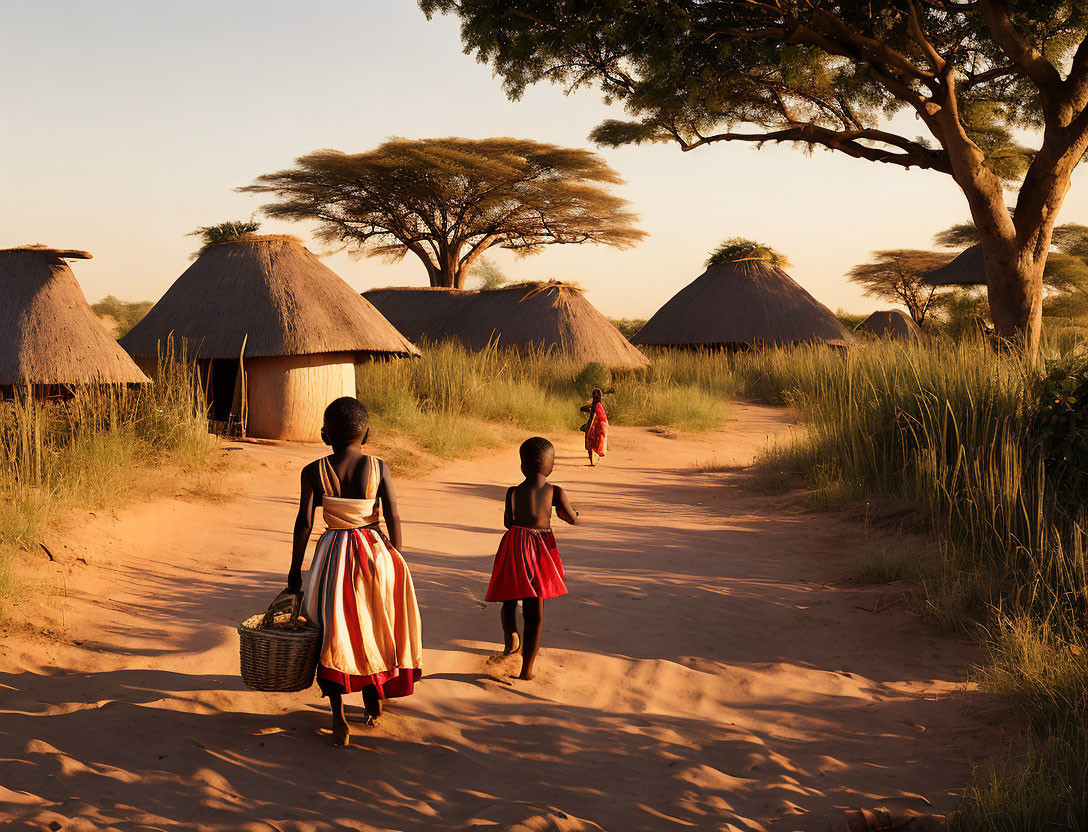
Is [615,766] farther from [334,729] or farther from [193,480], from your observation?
[193,480]

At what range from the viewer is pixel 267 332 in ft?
30.5

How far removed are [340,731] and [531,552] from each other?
3.39 ft

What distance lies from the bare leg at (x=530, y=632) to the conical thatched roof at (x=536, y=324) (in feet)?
38.2

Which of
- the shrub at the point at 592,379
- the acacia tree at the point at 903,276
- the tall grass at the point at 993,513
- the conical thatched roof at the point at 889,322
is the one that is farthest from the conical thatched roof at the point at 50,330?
the acacia tree at the point at 903,276

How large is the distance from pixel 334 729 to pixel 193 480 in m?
A: 4.45

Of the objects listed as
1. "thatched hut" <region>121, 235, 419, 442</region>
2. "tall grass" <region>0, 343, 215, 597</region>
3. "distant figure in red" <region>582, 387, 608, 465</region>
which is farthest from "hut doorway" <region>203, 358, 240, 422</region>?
"distant figure in red" <region>582, 387, 608, 465</region>

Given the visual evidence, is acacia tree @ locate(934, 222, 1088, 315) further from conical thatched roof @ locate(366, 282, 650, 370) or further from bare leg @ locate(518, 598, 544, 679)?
bare leg @ locate(518, 598, 544, 679)

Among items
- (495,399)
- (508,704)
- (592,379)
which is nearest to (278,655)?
(508,704)

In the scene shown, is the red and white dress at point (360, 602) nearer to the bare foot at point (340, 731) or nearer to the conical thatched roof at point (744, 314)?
the bare foot at point (340, 731)

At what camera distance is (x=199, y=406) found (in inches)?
323

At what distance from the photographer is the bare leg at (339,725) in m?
3.07

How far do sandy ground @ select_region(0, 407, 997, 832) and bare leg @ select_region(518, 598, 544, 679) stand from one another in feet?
0.32

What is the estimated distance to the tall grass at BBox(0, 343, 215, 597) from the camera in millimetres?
5117

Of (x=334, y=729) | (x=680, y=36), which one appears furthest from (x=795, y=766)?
(x=680, y=36)
